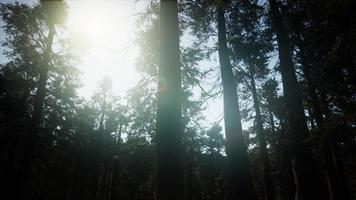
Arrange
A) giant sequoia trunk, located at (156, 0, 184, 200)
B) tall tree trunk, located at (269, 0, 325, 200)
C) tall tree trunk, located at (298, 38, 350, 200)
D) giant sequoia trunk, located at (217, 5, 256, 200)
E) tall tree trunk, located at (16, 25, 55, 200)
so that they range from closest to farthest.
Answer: giant sequoia trunk, located at (156, 0, 184, 200) < tall tree trunk, located at (269, 0, 325, 200) < giant sequoia trunk, located at (217, 5, 256, 200) < tall tree trunk, located at (298, 38, 350, 200) < tall tree trunk, located at (16, 25, 55, 200)

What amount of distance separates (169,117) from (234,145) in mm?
5942

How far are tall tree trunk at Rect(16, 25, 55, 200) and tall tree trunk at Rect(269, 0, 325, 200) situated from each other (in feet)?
42.9

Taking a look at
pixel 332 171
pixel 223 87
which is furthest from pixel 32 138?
pixel 332 171

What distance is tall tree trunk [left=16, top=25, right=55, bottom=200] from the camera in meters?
15.0

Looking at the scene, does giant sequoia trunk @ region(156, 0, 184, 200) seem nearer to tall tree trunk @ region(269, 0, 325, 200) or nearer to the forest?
the forest

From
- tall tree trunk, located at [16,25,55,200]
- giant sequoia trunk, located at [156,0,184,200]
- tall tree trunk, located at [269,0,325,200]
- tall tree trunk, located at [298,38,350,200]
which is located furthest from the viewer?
tall tree trunk, located at [16,25,55,200]

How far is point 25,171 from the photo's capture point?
49.4 ft

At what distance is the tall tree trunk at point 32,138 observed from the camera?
589 inches

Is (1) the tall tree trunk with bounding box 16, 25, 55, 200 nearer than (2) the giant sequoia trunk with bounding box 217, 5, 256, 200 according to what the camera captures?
No

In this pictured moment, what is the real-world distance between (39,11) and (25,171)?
372 inches

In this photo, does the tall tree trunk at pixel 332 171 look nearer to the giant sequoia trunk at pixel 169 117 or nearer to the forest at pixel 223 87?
the forest at pixel 223 87

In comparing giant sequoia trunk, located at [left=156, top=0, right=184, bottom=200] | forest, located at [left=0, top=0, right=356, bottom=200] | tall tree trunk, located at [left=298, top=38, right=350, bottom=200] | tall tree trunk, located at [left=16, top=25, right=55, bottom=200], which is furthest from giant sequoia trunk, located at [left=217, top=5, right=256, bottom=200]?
tall tree trunk, located at [left=16, top=25, right=55, bottom=200]

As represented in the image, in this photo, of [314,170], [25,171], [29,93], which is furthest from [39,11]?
[314,170]

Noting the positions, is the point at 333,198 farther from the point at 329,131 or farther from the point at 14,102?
the point at 14,102
